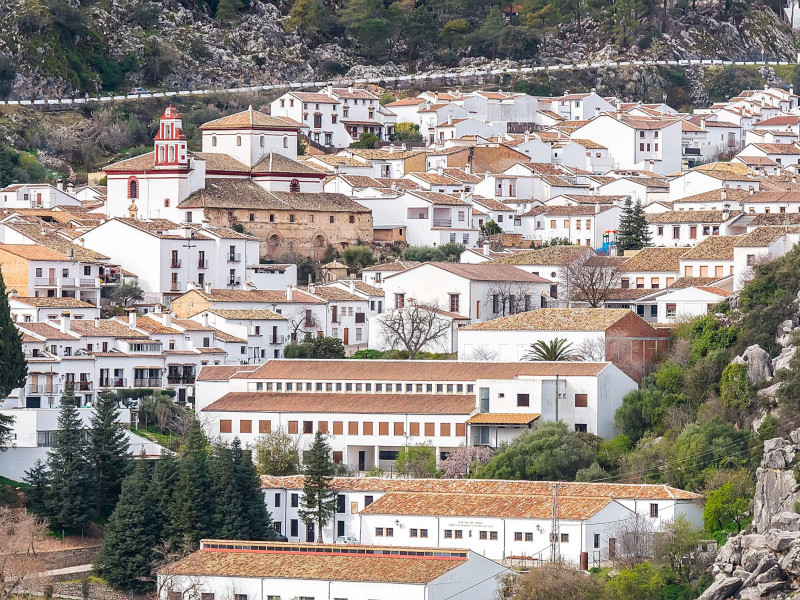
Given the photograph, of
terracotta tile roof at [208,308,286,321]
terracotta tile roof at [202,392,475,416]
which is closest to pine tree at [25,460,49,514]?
terracotta tile roof at [202,392,475,416]

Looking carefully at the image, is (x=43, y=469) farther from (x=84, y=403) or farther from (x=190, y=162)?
(x=190, y=162)

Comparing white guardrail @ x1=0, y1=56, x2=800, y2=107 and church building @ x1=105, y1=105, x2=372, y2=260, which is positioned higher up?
white guardrail @ x1=0, y1=56, x2=800, y2=107

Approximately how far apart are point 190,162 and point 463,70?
43461 millimetres

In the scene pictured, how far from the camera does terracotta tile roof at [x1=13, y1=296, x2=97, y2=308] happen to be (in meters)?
76.4

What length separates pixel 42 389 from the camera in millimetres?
70125

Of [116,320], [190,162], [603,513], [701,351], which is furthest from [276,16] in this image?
[603,513]

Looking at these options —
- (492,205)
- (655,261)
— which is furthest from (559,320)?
(492,205)

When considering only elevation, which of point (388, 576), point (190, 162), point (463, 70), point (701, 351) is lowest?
point (388, 576)

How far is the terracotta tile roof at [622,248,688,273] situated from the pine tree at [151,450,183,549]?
24.2 metres

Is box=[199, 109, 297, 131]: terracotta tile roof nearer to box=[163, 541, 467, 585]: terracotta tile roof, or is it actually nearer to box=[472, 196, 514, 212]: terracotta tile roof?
box=[472, 196, 514, 212]: terracotta tile roof

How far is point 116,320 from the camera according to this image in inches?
3007

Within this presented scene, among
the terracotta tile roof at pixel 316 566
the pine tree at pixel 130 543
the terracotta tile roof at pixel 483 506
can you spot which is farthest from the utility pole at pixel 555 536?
the pine tree at pixel 130 543

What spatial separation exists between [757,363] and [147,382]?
20.0 metres

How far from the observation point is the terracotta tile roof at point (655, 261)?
81188mm
